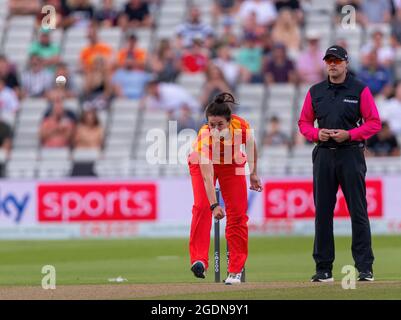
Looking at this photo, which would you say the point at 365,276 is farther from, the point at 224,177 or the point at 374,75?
the point at 374,75

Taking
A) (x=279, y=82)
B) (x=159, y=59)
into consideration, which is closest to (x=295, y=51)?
(x=279, y=82)

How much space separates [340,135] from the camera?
42.5 feet

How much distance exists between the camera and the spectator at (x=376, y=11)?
89.1ft

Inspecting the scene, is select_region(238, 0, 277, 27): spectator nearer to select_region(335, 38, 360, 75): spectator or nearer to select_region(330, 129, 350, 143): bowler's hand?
select_region(335, 38, 360, 75): spectator

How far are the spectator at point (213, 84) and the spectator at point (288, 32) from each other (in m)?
1.81

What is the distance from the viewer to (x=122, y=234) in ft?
78.0

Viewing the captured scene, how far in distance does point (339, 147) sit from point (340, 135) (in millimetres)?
248

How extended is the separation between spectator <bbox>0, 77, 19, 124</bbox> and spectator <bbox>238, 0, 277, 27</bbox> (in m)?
5.08

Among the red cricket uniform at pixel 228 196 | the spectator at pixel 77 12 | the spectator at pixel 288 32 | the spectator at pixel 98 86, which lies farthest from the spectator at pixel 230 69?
the red cricket uniform at pixel 228 196

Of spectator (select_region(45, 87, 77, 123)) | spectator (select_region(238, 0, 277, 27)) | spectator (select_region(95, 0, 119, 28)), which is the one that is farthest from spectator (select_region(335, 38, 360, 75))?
spectator (select_region(45, 87, 77, 123))

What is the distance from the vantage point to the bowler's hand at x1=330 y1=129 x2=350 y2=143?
1297 cm

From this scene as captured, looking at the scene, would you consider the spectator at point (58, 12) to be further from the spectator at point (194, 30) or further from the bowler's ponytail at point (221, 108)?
the bowler's ponytail at point (221, 108)

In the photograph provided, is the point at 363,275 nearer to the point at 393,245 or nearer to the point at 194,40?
the point at 393,245

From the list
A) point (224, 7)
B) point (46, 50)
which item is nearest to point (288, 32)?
point (224, 7)
